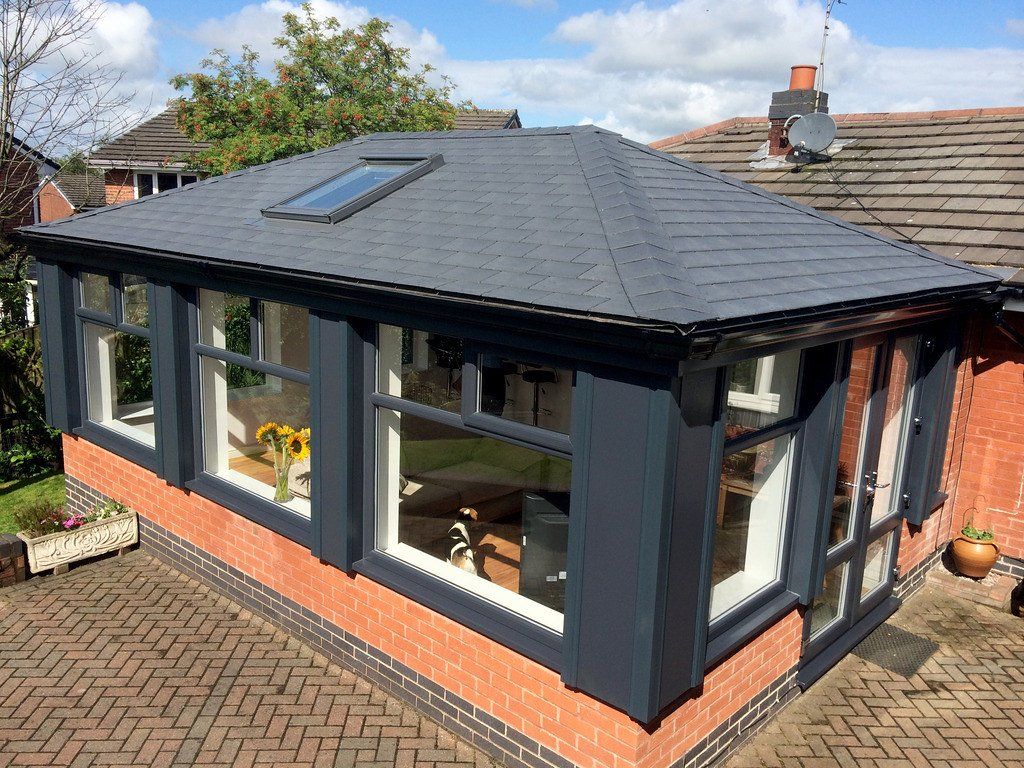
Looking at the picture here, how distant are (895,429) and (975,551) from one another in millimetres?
1577

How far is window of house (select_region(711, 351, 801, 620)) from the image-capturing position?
15.0ft

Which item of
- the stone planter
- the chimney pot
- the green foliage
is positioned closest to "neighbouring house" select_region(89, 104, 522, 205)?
the chimney pot

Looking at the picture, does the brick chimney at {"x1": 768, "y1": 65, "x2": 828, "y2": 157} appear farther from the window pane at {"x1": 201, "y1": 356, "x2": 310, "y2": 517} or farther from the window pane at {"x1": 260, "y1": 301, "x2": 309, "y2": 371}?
the window pane at {"x1": 201, "y1": 356, "x2": 310, "y2": 517}

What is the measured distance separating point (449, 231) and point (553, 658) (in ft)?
9.07

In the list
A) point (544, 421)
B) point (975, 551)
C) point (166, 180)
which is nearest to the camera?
point (544, 421)

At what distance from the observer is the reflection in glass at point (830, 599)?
5.83m

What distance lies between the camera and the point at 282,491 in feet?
21.6

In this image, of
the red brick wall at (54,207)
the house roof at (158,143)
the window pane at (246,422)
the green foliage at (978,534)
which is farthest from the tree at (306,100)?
the red brick wall at (54,207)

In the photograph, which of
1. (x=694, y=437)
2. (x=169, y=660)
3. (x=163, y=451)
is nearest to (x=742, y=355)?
(x=694, y=437)

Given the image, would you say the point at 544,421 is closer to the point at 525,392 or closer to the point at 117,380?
the point at 525,392

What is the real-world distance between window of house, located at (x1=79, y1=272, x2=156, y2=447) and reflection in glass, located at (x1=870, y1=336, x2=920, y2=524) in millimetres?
6715

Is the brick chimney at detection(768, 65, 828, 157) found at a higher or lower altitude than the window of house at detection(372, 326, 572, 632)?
higher

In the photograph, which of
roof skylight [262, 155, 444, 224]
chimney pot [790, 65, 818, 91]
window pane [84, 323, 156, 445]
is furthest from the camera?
chimney pot [790, 65, 818, 91]

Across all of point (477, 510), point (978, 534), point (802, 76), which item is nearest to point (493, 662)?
point (477, 510)
